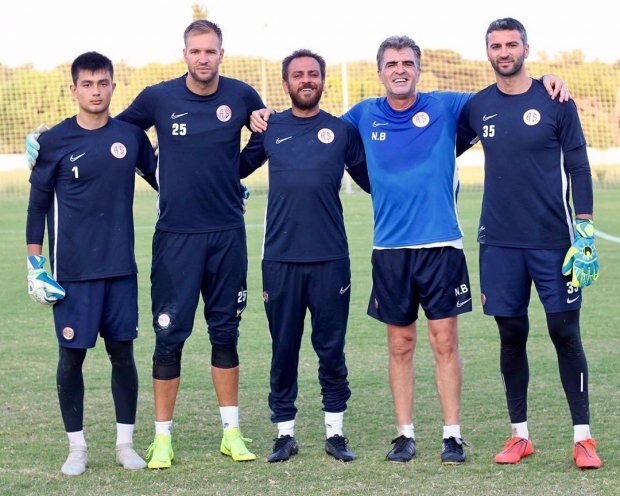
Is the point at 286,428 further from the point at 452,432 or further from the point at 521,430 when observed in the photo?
the point at 521,430

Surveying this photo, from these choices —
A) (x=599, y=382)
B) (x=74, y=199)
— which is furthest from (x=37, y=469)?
(x=599, y=382)

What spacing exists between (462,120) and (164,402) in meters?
2.24

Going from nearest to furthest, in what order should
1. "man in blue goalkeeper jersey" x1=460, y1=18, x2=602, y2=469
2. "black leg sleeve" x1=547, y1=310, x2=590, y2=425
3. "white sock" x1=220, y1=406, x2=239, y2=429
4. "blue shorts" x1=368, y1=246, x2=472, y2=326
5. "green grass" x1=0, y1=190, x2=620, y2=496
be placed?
"green grass" x1=0, y1=190, x2=620, y2=496, "man in blue goalkeeper jersey" x1=460, y1=18, x2=602, y2=469, "black leg sleeve" x1=547, y1=310, x2=590, y2=425, "blue shorts" x1=368, y1=246, x2=472, y2=326, "white sock" x1=220, y1=406, x2=239, y2=429

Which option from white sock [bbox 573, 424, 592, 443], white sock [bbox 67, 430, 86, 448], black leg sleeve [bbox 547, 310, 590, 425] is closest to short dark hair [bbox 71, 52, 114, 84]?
white sock [bbox 67, 430, 86, 448]

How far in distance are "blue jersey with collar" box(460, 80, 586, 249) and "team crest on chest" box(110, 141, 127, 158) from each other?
6.15 ft

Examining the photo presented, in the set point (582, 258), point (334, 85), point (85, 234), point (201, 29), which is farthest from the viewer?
point (334, 85)

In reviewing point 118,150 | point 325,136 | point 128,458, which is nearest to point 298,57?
point 325,136

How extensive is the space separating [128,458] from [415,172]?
2.14 m

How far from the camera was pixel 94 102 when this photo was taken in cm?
556

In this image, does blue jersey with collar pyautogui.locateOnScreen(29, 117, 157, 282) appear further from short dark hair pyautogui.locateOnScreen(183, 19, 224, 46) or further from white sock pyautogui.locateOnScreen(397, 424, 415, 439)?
white sock pyautogui.locateOnScreen(397, 424, 415, 439)

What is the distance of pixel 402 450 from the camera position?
18.6ft

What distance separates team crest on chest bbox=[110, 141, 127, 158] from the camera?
5.62 meters

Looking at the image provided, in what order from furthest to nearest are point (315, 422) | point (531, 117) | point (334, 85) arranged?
point (334, 85) → point (315, 422) → point (531, 117)

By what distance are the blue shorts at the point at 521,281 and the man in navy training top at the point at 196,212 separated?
1351 mm
